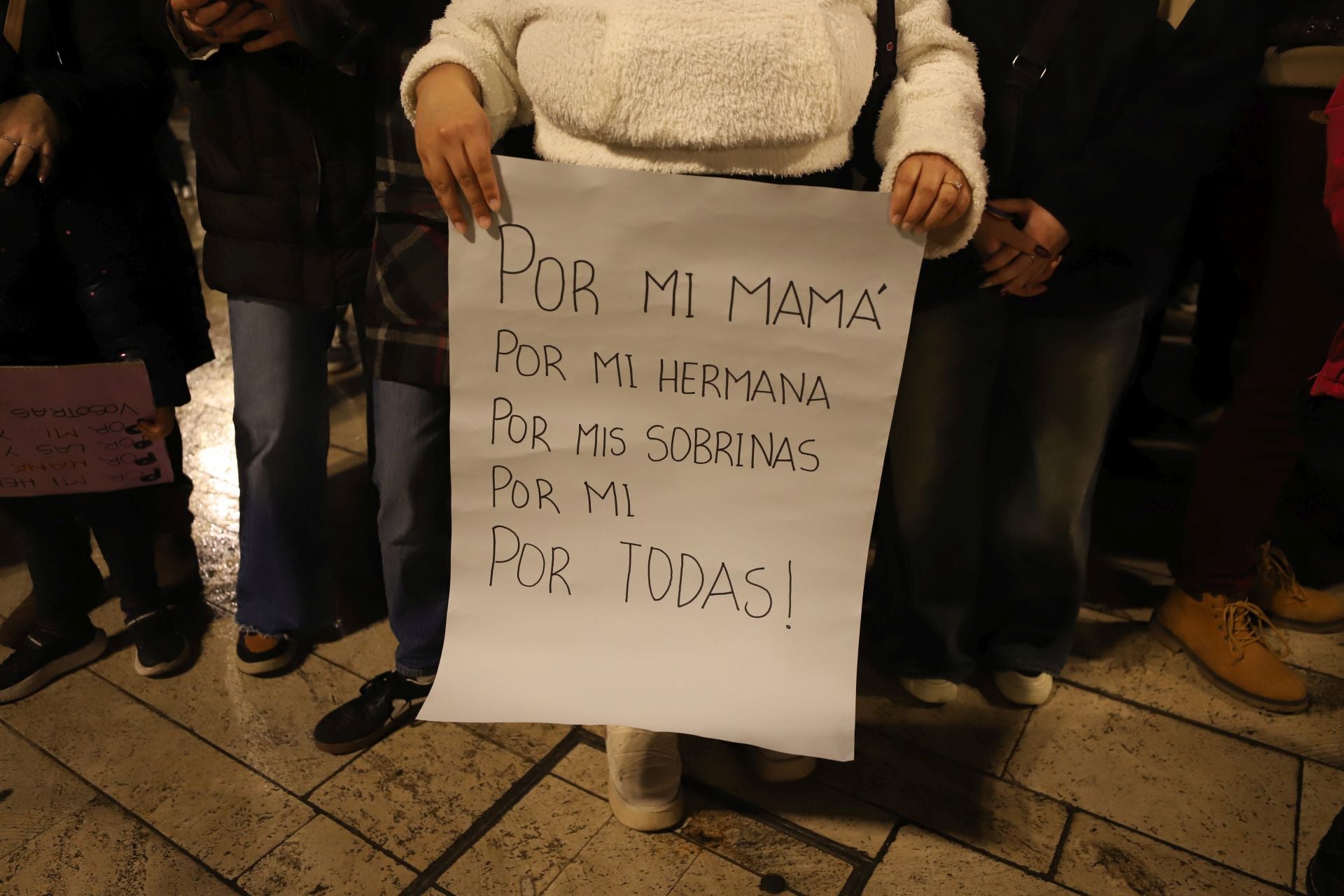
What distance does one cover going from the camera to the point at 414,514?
1554 mm

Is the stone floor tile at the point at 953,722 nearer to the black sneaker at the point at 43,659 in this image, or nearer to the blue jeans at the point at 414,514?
the blue jeans at the point at 414,514

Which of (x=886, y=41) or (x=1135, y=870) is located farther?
(x=1135, y=870)

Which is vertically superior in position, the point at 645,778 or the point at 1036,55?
the point at 1036,55

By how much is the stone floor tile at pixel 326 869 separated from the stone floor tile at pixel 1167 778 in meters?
1.09

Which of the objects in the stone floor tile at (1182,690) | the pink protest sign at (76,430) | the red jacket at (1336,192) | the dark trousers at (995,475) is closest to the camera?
the red jacket at (1336,192)

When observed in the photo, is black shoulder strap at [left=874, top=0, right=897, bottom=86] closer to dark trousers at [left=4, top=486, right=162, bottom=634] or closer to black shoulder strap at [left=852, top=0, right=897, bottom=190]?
black shoulder strap at [left=852, top=0, right=897, bottom=190]

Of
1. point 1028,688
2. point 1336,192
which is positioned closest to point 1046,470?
point 1028,688

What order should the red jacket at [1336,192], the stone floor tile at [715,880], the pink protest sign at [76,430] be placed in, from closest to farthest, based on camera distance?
the red jacket at [1336,192]
the stone floor tile at [715,880]
the pink protest sign at [76,430]

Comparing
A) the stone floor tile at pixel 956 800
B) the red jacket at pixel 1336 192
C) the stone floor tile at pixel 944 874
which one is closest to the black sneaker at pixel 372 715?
the stone floor tile at pixel 956 800

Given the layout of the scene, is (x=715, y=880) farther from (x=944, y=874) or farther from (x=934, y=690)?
(x=934, y=690)

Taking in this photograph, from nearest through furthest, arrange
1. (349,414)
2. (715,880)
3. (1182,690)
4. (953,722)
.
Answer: (715,880)
(953,722)
(1182,690)
(349,414)

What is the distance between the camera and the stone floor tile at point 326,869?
141cm

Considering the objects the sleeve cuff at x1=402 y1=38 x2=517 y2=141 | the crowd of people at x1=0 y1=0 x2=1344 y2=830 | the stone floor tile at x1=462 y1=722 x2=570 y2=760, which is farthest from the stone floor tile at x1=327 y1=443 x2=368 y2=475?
the sleeve cuff at x1=402 y1=38 x2=517 y2=141

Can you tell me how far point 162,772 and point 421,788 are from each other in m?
0.48
